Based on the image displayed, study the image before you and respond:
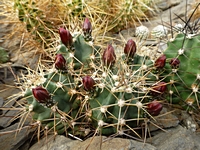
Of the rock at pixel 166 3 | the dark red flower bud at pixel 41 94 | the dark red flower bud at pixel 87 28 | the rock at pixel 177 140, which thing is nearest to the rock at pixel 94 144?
the rock at pixel 177 140

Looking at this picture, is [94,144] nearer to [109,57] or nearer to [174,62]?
[109,57]

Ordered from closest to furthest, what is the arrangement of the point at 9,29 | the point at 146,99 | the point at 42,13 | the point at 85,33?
the point at 146,99 → the point at 85,33 → the point at 42,13 → the point at 9,29

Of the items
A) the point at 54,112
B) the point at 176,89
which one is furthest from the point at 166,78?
the point at 54,112

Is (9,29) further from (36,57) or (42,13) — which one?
(42,13)

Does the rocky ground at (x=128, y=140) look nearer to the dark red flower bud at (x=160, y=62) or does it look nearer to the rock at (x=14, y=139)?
the rock at (x=14, y=139)

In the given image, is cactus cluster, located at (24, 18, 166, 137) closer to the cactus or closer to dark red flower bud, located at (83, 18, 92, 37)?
dark red flower bud, located at (83, 18, 92, 37)

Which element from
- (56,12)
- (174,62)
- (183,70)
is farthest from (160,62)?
(56,12)
